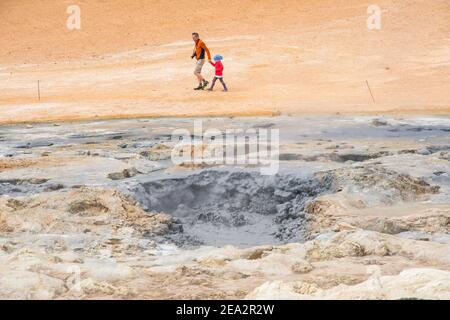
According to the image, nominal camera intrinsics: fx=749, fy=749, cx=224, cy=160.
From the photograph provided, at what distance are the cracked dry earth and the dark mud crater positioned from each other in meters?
0.02

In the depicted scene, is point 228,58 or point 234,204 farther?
point 228,58

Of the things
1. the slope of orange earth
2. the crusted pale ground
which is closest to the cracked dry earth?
the crusted pale ground

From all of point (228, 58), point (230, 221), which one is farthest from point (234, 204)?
point (228, 58)

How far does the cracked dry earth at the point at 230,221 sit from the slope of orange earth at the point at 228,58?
471 cm

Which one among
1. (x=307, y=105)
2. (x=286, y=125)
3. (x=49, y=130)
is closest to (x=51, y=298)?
(x=286, y=125)

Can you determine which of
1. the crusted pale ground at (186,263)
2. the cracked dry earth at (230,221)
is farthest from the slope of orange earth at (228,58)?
the crusted pale ground at (186,263)

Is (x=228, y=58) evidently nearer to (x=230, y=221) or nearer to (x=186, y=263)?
(x=230, y=221)

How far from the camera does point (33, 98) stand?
17.7 meters

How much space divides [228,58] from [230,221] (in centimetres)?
1499

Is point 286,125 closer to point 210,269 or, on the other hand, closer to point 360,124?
point 360,124

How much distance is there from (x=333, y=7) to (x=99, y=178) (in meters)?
23.0

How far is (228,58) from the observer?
21219 mm

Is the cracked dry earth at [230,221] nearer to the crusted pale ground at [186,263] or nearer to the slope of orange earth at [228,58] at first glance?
the crusted pale ground at [186,263]

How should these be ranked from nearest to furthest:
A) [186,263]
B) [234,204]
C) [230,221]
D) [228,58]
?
[186,263] < [230,221] < [234,204] < [228,58]
